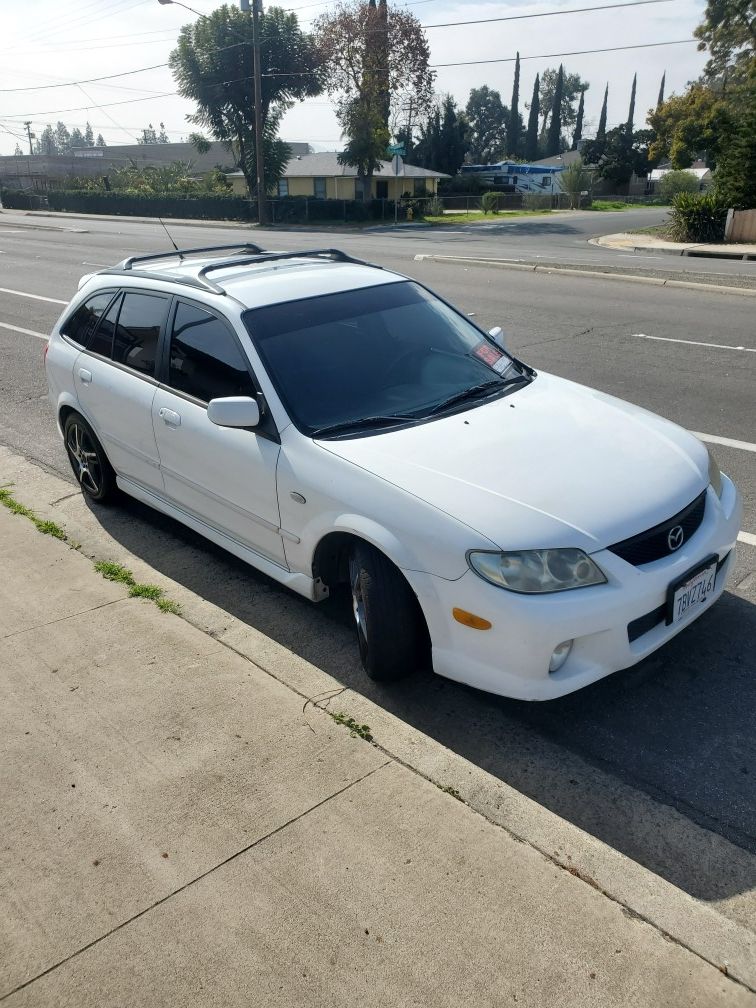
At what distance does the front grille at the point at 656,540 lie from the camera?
10.8ft

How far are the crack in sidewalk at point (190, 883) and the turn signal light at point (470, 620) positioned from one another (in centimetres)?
60

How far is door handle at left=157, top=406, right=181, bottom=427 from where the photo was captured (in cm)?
455

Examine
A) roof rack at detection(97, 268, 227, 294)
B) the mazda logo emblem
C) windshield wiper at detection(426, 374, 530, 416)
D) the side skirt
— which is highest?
roof rack at detection(97, 268, 227, 294)

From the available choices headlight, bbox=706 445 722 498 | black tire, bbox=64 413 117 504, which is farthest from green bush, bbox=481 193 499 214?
headlight, bbox=706 445 722 498

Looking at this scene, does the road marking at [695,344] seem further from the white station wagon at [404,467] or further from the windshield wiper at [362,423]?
the windshield wiper at [362,423]

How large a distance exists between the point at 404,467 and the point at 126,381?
7.31 feet

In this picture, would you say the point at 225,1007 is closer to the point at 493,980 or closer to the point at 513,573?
the point at 493,980

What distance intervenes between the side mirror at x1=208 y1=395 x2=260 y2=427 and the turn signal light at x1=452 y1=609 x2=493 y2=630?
4.37ft

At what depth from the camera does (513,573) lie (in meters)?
3.16

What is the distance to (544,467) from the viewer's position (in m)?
3.53

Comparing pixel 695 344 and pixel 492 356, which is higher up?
pixel 492 356

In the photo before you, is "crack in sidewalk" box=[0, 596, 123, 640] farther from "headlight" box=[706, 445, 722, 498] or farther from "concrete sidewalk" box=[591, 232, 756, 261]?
"concrete sidewalk" box=[591, 232, 756, 261]

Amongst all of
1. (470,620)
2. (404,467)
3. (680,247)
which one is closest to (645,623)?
(470,620)

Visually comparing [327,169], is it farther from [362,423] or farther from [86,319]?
[362,423]
